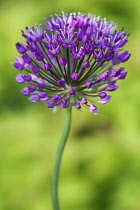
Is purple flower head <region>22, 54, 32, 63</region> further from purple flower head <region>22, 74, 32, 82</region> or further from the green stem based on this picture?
the green stem

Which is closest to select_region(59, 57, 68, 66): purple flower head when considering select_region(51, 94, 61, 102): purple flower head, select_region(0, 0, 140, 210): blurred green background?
select_region(51, 94, 61, 102): purple flower head

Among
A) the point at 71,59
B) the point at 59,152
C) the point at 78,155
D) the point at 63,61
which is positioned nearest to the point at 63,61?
the point at 63,61

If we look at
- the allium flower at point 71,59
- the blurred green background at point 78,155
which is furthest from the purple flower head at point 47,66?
the blurred green background at point 78,155

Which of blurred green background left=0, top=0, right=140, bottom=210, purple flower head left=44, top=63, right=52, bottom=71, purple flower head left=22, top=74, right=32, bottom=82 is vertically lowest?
blurred green background left=0, top=0, right=140, bottom=210

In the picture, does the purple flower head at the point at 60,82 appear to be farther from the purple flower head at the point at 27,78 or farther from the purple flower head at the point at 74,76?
the purple flower head at the point at 27,78

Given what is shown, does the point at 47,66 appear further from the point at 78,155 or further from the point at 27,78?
the point at 78,155

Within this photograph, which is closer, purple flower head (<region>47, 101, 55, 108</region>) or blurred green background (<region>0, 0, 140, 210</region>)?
purple flower head (<region>47, 101, 55, 108</region>)
